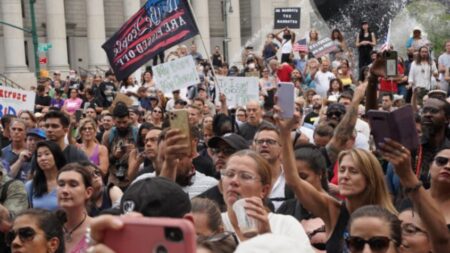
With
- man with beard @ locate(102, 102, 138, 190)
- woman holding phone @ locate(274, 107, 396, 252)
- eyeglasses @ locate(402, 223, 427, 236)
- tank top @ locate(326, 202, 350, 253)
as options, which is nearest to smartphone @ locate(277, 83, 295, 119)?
woman holding phone @ locate(274, 107, 396, 252)

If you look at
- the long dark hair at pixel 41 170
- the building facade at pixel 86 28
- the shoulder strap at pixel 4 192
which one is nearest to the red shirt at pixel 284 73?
the long dark hair at pixel 41 170

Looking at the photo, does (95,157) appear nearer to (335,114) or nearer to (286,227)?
(335,114)

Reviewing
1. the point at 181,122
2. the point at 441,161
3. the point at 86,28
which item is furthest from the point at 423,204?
the point at 86,28

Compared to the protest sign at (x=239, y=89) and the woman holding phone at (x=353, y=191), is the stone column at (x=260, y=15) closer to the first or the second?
the protest sign at (x=239, y=89)

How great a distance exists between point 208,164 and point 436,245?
392 cm

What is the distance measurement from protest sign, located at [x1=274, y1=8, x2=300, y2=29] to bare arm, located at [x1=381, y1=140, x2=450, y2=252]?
925 inches

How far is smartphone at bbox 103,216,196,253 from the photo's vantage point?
2.77 m

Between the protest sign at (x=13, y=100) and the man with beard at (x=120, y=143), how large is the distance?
4.44m

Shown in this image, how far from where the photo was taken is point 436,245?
5426 mm

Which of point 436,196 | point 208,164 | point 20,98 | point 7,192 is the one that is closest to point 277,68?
point 20,98

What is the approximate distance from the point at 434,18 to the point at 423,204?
27.1 meters

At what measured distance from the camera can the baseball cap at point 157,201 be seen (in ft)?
14.8

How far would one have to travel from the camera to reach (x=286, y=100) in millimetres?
7082

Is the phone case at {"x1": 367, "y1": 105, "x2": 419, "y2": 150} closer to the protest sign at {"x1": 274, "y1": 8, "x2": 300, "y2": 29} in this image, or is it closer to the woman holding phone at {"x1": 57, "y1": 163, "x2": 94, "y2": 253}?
the woman holding phone at {"x1": 57, "y1": 163, "x2": 94, "y2": 253}
